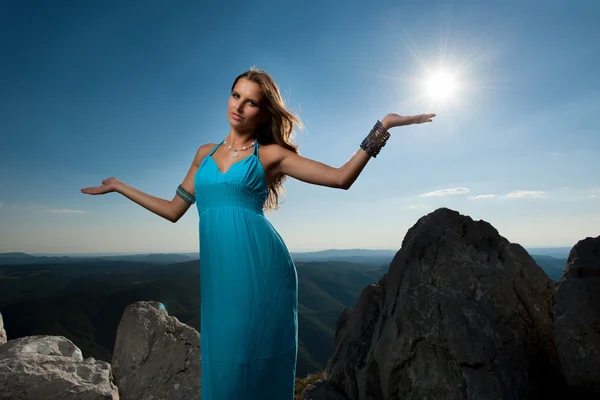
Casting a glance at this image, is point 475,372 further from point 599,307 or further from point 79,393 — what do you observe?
point 79,393

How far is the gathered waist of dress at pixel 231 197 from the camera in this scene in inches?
118

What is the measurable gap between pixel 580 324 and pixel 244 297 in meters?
4.57

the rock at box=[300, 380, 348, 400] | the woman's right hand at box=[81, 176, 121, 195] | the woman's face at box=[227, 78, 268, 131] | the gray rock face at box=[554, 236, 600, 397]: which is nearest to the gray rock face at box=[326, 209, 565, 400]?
the rock at box=[300, 380, 348, 400]

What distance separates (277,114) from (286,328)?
69.1 inches

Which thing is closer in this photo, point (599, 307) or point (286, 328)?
point (286, 328)

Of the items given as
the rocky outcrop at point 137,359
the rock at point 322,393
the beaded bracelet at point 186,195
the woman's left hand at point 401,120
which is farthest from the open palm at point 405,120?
the rocky outcrop at point 137,359

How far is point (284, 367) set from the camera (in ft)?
9.37

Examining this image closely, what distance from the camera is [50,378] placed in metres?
6.47

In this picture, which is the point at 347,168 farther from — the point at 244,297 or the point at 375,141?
the point at 244,297

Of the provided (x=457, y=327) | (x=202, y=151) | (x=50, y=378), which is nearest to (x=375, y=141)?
(x=202, y=151)

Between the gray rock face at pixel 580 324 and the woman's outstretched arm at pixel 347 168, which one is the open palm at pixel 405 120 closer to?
the woman's outstretched arm at pixel 347 168

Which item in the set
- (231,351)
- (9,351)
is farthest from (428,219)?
(9,351)

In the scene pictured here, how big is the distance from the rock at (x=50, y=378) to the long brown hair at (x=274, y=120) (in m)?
5.40

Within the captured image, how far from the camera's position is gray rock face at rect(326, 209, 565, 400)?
5.31m
